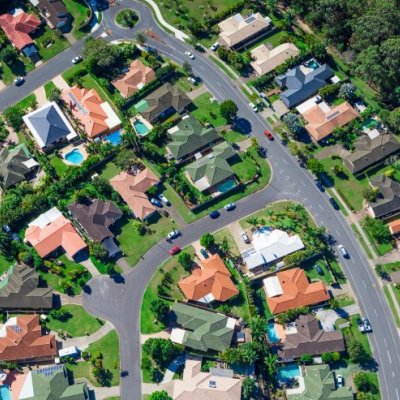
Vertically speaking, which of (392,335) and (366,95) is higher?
(366,95)

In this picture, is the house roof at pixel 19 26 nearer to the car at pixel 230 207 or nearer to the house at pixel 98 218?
the house at pixel 98 218

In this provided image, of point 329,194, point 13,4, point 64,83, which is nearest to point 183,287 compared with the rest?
point 329,194

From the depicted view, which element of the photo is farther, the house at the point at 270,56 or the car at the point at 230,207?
the house at the point at 270,56

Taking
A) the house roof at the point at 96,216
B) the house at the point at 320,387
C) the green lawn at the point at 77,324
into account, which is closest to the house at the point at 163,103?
the house roof at the point at 96,216

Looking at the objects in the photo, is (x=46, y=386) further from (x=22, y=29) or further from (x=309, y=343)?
(x=22, y=29)

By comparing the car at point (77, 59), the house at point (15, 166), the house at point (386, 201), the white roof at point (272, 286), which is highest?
the car at point (77, 59)

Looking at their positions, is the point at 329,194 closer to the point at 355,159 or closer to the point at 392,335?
the point at 355,159
